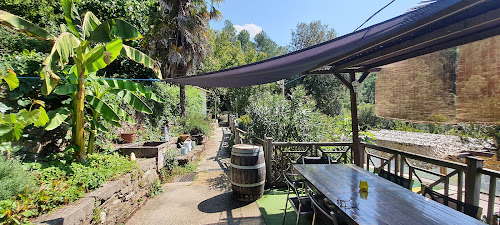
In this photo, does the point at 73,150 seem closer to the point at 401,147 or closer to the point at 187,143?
the point at 187,143

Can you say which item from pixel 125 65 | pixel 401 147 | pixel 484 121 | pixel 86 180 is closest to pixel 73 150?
pixel 86 180

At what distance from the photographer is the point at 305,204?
A: 9.20 feet

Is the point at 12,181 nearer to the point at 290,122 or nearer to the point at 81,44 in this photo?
the point at 81,44

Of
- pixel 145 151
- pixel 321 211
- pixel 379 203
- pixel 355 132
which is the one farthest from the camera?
pixel 145 151

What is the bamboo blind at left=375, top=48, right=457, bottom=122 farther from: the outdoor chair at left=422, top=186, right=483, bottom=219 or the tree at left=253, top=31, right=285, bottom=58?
the tree at left=253, top=31, right=285, bottom=58

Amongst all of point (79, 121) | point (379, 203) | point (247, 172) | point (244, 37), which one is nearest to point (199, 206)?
point (247, 172)

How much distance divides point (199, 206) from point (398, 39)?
12.0ft

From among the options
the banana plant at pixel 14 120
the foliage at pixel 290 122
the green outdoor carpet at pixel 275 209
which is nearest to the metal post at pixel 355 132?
the foliage at pixel 290 122

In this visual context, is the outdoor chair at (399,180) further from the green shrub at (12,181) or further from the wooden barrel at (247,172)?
the green shrub at (12,181)

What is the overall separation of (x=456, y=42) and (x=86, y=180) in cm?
458

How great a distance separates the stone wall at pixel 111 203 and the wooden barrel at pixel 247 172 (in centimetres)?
160

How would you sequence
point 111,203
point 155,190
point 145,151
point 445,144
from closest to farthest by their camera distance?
1. point 111,203
2. point 155,190
3. point 145,151
4. point 445,144

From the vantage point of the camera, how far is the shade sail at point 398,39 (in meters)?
1.46

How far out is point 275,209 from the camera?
3512 mm
